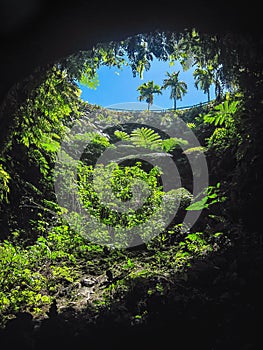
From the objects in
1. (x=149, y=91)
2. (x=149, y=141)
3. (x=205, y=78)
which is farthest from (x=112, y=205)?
(x=149, y=91)

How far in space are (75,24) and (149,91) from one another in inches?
1578

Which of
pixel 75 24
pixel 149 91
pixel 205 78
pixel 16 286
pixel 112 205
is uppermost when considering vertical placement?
pixel 149 91

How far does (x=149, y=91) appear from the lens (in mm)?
41625

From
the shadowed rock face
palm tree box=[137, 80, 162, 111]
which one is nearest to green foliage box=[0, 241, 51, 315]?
the shadowed rock face

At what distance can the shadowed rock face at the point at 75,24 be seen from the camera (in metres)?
2.82

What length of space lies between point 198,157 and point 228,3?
9.82 meters

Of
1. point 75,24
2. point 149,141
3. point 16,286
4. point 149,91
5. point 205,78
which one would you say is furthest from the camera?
point 149,91

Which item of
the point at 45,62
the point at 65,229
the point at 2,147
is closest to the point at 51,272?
the point at 65,229

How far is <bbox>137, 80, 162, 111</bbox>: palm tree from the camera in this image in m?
40.8

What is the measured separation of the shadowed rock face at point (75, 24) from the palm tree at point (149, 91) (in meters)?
38.5

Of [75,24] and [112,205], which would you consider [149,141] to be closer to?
[112,205]

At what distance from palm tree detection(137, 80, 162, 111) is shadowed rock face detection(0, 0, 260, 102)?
38480 millimetres

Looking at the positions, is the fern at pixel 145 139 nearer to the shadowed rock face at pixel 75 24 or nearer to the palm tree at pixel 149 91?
the shadowed rock face at pixel 75 24

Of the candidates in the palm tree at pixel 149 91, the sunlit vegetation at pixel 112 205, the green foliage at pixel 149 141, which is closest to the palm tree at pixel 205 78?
the sunlit vegetation at pixel 112 205
